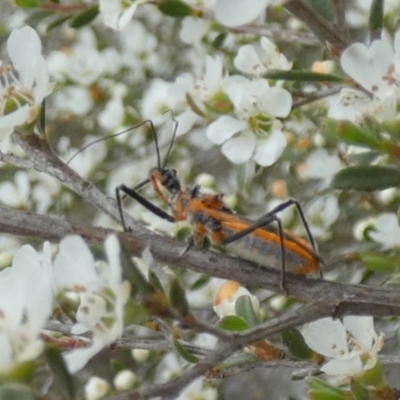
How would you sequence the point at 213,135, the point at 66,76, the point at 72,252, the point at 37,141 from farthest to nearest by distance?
the point at 66,76
the point at 213,135
the point at 37,141
the point at 72,252

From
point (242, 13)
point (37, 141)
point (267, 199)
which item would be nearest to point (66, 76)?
point (267, 199)

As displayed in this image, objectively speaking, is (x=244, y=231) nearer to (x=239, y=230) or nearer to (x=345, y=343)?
(x=239, y=230)


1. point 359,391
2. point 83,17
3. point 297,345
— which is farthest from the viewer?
point 83,17

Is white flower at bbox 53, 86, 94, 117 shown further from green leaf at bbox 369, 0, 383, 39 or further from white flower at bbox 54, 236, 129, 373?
white flower at bbox 54, 236, 129, 373

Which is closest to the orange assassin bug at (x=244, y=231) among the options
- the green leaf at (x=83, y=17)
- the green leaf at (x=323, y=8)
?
the green leaf at (x=323, y=8)

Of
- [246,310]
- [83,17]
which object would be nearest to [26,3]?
[83,17]

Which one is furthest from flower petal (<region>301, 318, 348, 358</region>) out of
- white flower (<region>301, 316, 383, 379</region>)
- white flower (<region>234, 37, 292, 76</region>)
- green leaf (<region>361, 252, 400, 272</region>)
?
white flower (<region>234, 37, 292, 76</region>)

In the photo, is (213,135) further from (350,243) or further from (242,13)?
(350,243)
